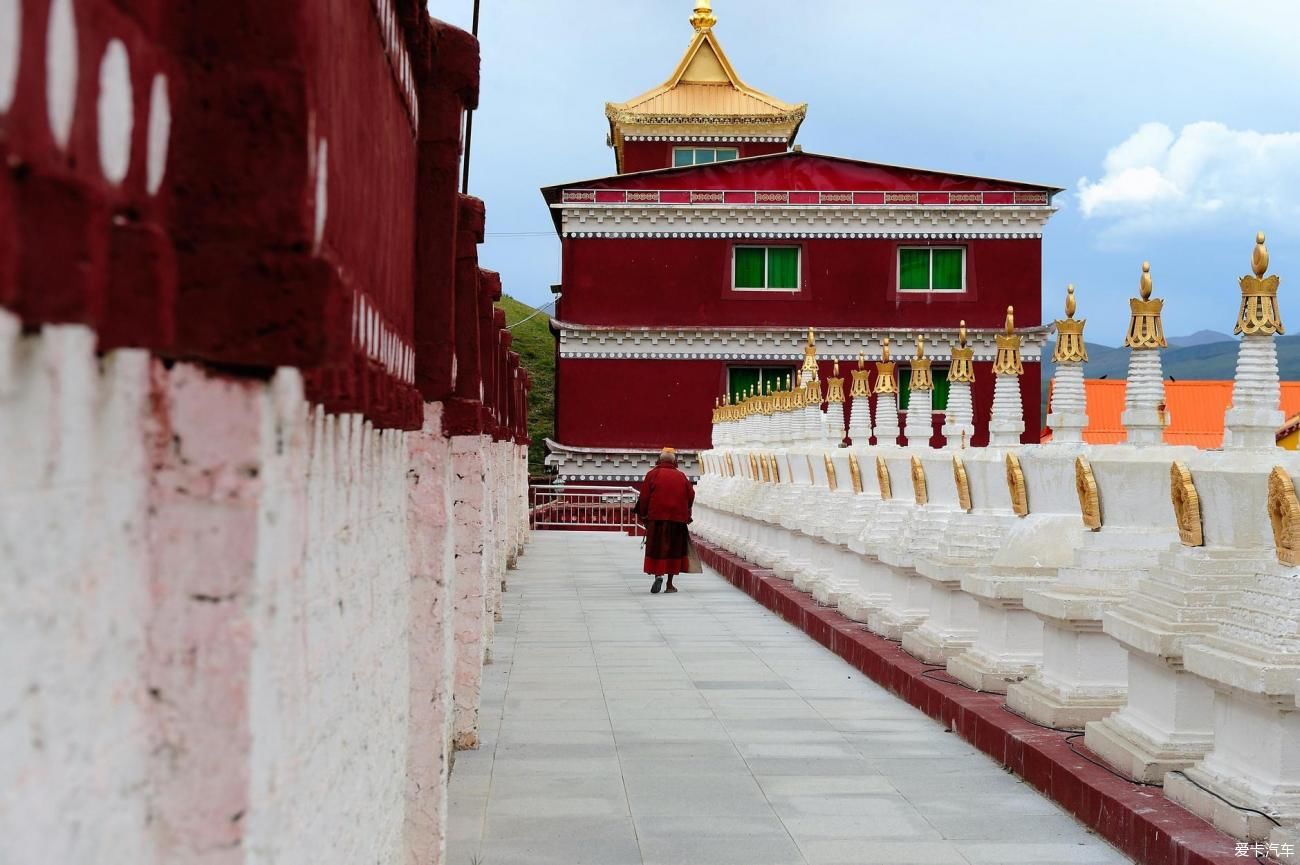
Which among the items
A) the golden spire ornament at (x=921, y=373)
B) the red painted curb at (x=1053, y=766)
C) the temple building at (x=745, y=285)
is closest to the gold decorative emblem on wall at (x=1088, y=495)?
the red painted curb at (x=1053, y=766)

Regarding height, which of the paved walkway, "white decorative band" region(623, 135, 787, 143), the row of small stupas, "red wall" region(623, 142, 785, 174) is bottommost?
the paved walkway

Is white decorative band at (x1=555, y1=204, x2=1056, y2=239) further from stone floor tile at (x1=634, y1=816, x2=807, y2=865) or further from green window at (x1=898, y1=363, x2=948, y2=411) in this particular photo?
stone floor tile at (x1=634, y1=816, x2=807, y2=865)

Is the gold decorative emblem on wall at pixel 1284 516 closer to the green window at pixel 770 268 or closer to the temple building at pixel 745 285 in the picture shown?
the temple building at pixel 745 285

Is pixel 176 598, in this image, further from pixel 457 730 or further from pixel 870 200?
pixel 870 200

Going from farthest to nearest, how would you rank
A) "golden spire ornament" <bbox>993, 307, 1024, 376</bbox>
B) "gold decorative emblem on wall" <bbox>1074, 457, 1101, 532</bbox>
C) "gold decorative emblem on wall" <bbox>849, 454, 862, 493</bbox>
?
"gold decorative emblem on wall" <bbox>849, 454, 862, 493</bbox>, "golden spire ornament" <bbox>993, 307, 1024, 376</bbox>, "gold decorative emblem on wall" <bbox>1074, 457, 1101, 532</bbox>

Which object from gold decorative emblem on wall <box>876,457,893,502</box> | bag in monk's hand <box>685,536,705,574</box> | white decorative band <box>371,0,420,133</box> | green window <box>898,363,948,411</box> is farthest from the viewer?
green window <box>898,363,948,411</box>

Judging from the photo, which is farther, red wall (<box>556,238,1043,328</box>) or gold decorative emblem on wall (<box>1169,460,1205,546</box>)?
red wall (<box>556,238,1043,328</box>)

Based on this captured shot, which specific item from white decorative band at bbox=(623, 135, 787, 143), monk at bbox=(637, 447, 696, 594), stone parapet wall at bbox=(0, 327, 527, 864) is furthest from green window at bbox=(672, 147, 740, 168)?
stone parapet wall at bbox=(0, 327, 527, 864)

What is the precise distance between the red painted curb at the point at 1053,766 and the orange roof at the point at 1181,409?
2089cm

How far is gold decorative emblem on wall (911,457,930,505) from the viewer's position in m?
12.2

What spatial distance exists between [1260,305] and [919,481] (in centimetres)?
536

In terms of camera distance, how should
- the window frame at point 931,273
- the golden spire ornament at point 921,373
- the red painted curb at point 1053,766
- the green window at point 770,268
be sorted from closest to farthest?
the red painted curb at point 1053,766 < the golden spire ornament at point 921,373 < the window frame at point 931,273 < the green window at point 770,268

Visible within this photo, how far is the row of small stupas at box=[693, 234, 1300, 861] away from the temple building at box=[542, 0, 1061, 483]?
79.6 ft

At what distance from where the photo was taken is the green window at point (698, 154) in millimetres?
43438
